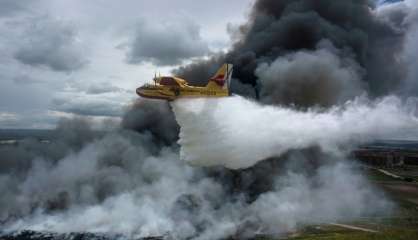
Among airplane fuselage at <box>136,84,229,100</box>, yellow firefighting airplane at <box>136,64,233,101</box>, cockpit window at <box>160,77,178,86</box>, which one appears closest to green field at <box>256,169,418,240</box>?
airplane fuselage at <box>136,84,229,100</box>

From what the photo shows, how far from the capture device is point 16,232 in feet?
356

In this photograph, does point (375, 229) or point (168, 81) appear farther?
point (375, 229)

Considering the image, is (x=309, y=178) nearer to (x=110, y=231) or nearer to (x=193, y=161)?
(x=193, y=161)

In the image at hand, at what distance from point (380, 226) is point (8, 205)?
10148 cm

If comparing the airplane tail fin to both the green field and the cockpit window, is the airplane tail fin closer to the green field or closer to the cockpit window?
the cockpit window

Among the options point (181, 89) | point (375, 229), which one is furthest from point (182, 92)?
point (375, 229)

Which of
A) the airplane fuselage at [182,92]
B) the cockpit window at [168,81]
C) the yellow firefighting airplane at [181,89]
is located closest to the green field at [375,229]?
the airplane fuselage at [182,92]

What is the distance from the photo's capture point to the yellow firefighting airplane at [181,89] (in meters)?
71.9

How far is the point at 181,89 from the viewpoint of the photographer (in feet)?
236

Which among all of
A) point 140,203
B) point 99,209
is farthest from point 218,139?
point 99,209

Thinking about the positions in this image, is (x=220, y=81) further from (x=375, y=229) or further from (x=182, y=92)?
(x=375, y=229)

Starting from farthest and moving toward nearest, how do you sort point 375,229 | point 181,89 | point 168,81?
1. point 375,229
2. point 168,81
3. point 181,89

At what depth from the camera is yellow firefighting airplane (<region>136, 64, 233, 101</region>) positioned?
71.9 metres

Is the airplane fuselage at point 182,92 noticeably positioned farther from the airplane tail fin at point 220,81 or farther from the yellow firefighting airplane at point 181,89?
the airplane tail fin at point 220,81
